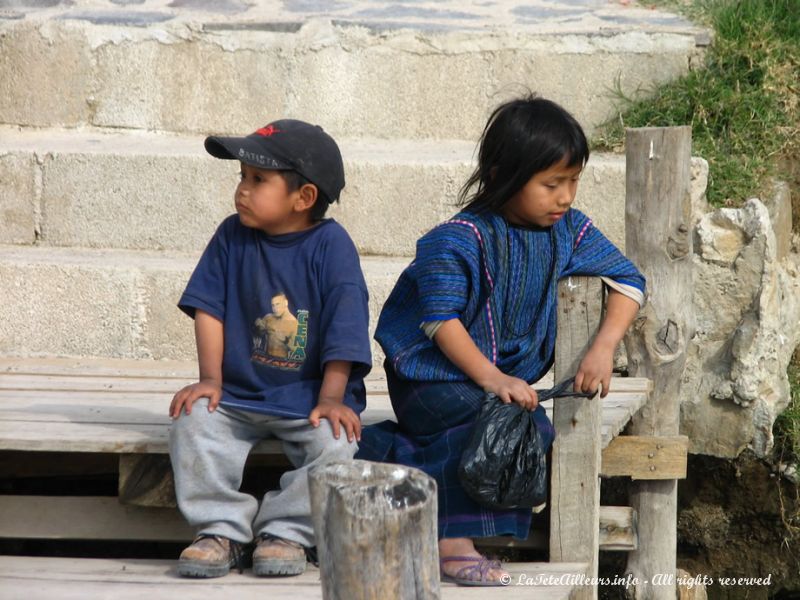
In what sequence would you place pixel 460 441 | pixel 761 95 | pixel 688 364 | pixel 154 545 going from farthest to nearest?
pixel 761 95
pixel 688 364
pixel 154 545
pixel 460 441

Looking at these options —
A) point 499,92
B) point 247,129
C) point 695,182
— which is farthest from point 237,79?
point 695,182

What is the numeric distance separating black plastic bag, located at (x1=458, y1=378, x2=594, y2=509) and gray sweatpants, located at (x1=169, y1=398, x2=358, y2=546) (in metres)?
0.33

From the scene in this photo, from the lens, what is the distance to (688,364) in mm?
4867

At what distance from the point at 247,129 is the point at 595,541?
3060mm

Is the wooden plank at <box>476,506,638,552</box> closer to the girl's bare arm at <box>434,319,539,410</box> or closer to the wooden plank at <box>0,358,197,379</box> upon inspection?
the girl's bare arm at <box>434,319,539,410</box>

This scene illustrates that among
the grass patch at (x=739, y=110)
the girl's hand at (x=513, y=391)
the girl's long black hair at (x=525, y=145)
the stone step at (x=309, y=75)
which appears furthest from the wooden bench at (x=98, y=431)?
the stone step at (x=309, y=75)

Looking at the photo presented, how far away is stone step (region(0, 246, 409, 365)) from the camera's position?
4.66m

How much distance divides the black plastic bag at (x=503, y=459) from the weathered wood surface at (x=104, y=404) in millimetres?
563

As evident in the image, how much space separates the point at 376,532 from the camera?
1856mm

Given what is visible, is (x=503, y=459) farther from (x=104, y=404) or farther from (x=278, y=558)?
(x=104, y=404)

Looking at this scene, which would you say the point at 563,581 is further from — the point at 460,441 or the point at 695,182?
the point at 695,182

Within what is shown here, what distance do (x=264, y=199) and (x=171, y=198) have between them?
81.5 inches

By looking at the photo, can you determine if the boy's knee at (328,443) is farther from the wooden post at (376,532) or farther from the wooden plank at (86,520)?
the wooden post at (376,532)

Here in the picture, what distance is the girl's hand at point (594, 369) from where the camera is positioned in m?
2.97
